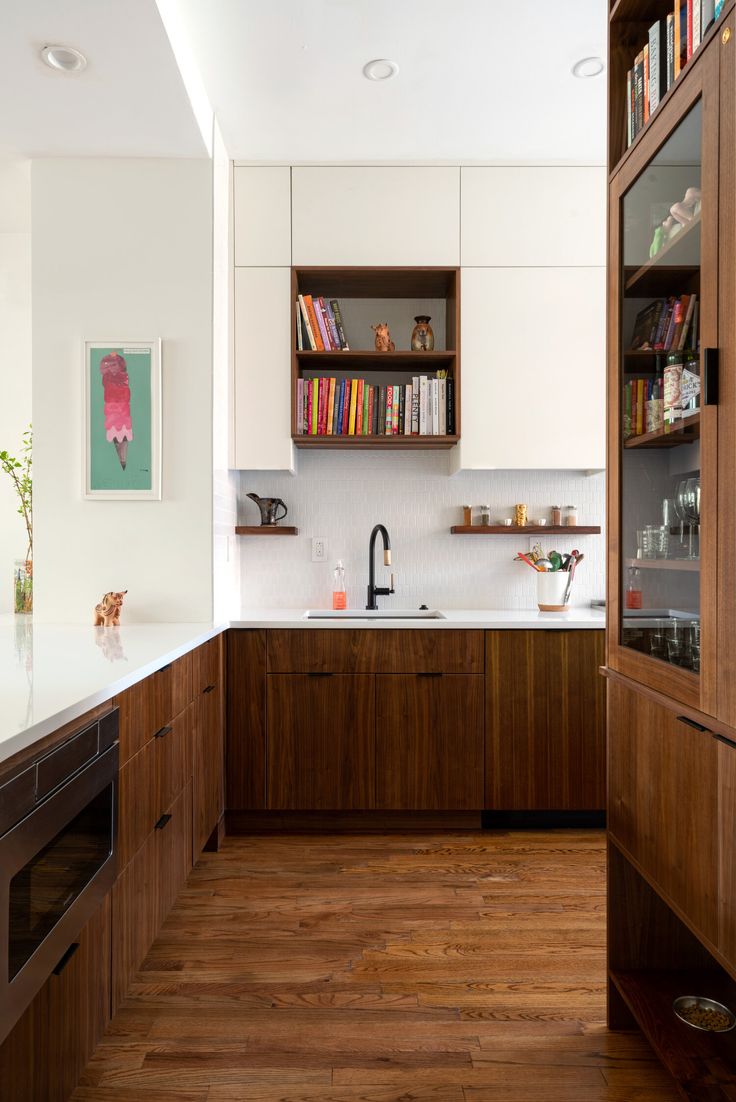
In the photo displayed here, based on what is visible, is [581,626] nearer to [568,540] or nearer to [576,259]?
[568,540]

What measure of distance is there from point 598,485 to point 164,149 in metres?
2.30

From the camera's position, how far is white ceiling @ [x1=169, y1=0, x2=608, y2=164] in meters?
2.31

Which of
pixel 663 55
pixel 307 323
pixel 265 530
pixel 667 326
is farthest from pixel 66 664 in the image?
pixel 307 323

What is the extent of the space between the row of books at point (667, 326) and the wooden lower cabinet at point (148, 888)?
162cm

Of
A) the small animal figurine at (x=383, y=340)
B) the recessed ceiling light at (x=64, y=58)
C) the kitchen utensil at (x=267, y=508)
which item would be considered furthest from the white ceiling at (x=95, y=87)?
the kitchen utensil at (x=267, y=508)

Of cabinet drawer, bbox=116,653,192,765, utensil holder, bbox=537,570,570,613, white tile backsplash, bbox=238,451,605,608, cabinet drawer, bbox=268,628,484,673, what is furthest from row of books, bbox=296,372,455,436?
cabinet drawer, bbox=116,653,192,765

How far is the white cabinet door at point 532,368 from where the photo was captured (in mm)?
3148

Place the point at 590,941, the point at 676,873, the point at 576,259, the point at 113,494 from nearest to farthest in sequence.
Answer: the point at 676,873 < the point at 590,941 < the point at 113,494 < the point at 576,259

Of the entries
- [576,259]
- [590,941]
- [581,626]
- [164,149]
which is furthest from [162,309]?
[590,941]

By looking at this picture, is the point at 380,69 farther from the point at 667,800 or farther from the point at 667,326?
the point at 667,800

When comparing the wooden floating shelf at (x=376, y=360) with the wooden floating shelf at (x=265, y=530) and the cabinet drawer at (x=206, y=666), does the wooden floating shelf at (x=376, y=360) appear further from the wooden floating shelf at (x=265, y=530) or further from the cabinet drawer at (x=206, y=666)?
the cabinet drawer at (x=206, y=666)

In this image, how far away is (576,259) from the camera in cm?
Result: 314

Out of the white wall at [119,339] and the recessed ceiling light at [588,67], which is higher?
the recessed ceiling light at [588,67]

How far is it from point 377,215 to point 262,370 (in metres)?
0.82
